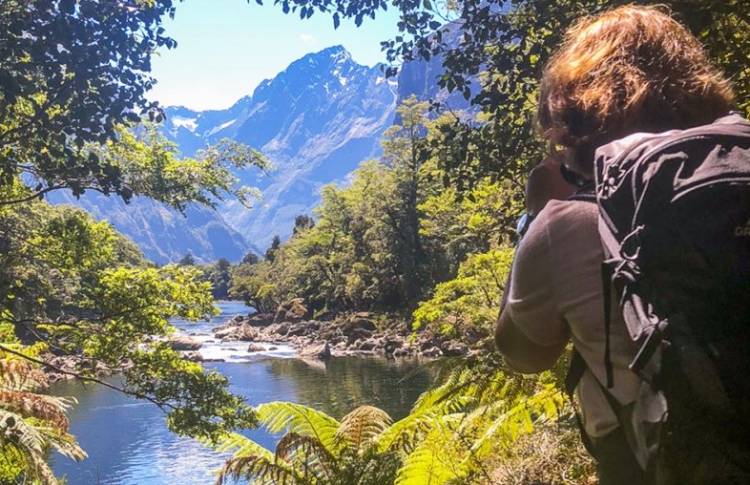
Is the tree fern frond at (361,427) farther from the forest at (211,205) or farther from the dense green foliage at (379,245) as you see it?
the dense green foliage at (379,245)

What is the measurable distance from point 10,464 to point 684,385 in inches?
291

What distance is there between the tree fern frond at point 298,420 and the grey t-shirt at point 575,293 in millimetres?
4717

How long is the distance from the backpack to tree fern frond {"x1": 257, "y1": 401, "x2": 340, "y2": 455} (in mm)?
4919

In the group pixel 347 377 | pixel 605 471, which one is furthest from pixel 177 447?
pixel 605 471

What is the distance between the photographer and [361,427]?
5.50m

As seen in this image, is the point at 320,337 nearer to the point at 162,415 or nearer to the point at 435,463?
the point at 162,415

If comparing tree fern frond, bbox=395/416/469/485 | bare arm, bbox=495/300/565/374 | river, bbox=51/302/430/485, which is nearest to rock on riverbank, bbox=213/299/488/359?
river, bbox=51/302/430/485

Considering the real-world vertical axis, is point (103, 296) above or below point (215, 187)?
below

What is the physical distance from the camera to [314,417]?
5.71m

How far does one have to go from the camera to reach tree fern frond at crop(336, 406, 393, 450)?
17.6 feet

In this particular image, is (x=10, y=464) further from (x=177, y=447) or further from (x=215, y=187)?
(x=177, y=447)

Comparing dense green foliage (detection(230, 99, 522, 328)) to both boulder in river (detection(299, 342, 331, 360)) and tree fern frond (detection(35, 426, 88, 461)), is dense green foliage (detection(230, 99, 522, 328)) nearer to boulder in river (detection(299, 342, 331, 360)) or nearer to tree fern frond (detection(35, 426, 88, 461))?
boulder in river (detection(299, 342, 331, 360))

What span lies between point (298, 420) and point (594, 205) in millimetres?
5013

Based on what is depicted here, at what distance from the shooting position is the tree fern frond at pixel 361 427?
17.6ft
